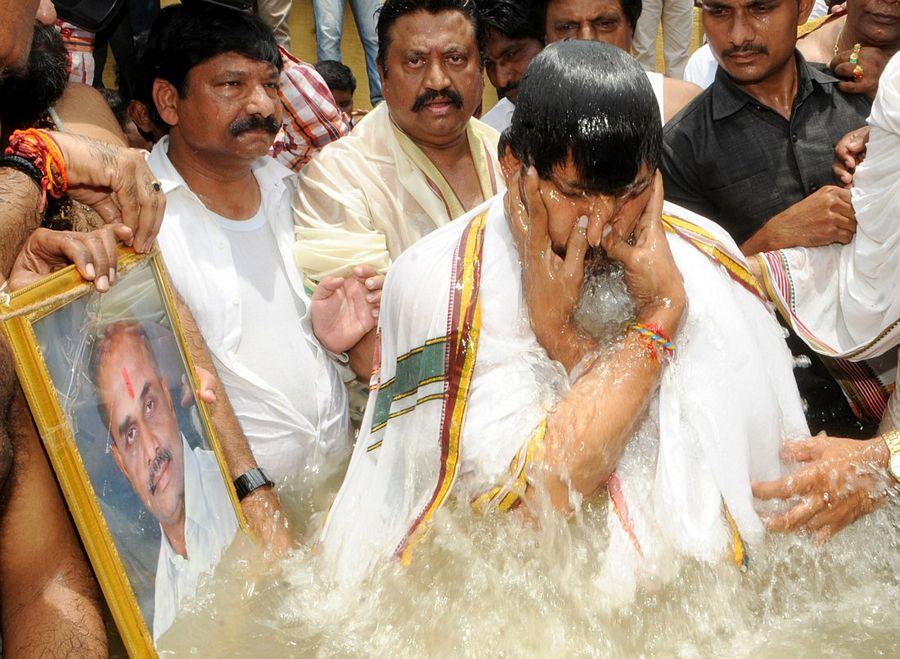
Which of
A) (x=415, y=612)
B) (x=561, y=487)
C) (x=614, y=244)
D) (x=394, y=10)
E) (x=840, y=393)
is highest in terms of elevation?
(x=394, y=10)

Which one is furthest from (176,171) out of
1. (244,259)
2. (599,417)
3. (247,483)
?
(599,417)

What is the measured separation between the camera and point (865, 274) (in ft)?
9.45

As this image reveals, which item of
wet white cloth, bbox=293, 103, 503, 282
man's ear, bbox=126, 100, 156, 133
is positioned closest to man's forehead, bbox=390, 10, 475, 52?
wet white cloth, bbox=293, 103, 503, 282

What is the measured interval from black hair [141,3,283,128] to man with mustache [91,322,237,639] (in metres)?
1.28

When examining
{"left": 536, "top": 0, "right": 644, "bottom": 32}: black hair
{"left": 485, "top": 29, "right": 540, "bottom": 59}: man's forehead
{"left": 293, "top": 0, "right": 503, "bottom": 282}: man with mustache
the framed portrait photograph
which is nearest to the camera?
the framed portrait photograph

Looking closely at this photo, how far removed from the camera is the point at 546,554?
7.16 feet

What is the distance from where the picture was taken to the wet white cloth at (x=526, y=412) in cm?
216

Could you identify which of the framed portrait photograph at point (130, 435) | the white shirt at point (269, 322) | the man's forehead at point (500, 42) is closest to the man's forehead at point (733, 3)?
the man's forehead at point (500, 42)

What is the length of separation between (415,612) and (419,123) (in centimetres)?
185

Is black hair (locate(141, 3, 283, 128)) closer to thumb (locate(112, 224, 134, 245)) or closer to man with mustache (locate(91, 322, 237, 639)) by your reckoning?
thumb (locate(112, 224, 134, 245))

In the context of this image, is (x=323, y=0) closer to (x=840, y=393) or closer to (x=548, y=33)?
(x=548, y=33)

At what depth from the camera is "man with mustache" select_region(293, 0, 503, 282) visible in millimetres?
3316

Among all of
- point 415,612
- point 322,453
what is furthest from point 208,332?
point 415,612

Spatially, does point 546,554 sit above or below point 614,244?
below
